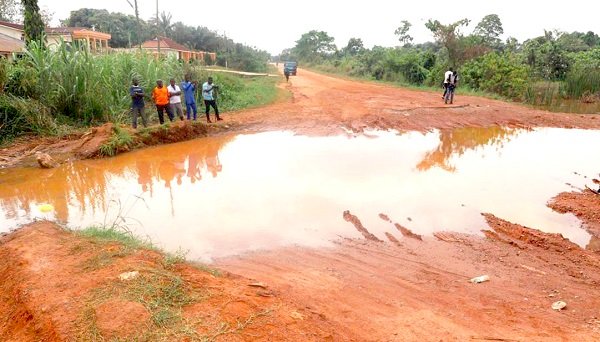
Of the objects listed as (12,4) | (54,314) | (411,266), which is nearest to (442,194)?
(411,266)

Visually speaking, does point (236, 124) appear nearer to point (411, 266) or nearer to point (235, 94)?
point (235, 94)

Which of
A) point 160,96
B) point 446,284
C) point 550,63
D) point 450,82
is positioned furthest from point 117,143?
point 550,63

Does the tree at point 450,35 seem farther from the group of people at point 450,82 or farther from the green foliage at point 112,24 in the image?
the green foliage at point 112,24

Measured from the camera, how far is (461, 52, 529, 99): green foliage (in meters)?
20.5

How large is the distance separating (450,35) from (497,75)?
4303 mm

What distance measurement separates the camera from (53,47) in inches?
487

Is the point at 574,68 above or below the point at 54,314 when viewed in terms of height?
above

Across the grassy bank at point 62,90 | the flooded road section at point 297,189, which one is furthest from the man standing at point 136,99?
the flooded road section at point 297,189

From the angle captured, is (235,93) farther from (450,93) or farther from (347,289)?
(347,289)

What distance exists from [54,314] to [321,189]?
16.6 feet

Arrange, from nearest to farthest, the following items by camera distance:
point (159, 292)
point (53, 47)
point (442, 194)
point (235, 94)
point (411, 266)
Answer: point (159, 292), point (411, 266), point (442, 194), point (53, 47), point (235, 94)

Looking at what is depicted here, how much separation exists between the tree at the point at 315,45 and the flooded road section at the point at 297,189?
159ft

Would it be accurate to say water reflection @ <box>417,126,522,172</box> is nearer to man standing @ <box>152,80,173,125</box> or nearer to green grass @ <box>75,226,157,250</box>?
green grass @ <box>75,226,157,250</box>

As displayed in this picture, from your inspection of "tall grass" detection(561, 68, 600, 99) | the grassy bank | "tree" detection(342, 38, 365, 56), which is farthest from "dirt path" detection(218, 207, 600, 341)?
"tree" detection(342, 38, 365, 56)
